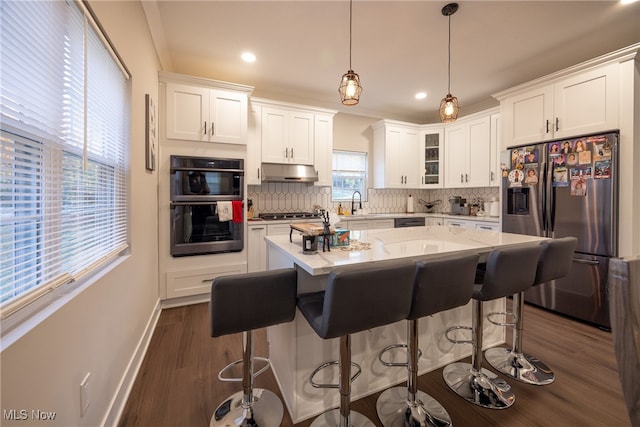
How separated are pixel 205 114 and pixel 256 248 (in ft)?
5.61

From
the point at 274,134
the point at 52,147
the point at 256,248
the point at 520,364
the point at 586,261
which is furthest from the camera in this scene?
the point at 274,134

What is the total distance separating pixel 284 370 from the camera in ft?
5.40

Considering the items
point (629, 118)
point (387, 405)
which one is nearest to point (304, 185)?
point (387, 405)

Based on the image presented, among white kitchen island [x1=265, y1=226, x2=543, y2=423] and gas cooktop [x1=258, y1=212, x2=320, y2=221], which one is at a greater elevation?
gas cooktop [x1=258, y1=212, x2=320, y2=221]

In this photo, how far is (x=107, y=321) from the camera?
143cm

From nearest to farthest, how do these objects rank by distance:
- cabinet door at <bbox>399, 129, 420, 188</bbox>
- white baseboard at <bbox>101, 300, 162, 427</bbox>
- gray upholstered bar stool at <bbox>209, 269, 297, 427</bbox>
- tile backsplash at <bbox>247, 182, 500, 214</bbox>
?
gray upholstered bar stool at <bbox>209, 269, 297, 427</bbox>, white baseboard at <bbox>101, 300, 162, 427</bbox>, tile backsplash at <bbox>247, 182, 500, 214</bbox>, cabinet door at <bbox>399, 129, 420, 188</bbox>

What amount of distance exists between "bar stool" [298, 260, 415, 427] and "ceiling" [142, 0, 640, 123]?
7.31 ft

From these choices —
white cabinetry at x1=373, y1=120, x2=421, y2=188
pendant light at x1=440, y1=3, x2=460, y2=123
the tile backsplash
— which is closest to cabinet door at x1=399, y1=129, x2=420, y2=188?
white cabinetry at x1=373, y1=120, x2=421, y2=188

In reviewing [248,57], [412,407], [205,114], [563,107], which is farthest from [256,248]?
[563,107]

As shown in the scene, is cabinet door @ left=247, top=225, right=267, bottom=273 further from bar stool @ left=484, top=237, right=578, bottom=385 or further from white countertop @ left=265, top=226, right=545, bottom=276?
bar stool @ left=484, top=237, right=578, bottom=385

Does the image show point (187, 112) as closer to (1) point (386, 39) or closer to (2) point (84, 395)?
(1) point (386, 39)

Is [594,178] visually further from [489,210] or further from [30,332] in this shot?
[30,332]

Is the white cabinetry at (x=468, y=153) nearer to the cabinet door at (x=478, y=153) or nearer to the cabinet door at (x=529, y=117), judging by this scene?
the cabinet door at (x=478, y=153)

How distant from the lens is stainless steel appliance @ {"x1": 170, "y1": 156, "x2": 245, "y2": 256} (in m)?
2.95
